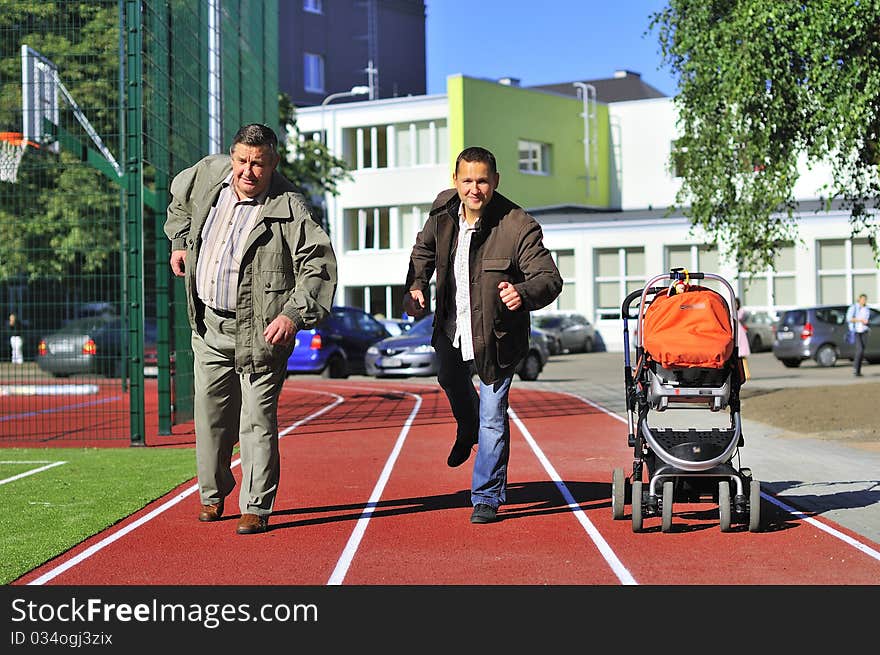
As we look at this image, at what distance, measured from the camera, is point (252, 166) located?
7750 millimetres

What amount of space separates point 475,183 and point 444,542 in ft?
6.84

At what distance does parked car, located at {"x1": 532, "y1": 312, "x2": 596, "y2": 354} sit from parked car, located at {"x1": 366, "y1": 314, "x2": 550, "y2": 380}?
17317 millimetres

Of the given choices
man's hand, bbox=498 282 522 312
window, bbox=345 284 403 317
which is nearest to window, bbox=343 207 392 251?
window, bbox=345 284 403 317

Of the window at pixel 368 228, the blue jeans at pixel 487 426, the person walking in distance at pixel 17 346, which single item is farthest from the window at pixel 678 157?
the window at pixel 368 228

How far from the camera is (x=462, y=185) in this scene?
26.1 feet

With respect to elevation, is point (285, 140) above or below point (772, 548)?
above

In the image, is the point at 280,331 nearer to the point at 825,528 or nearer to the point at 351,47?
the point at 825,528

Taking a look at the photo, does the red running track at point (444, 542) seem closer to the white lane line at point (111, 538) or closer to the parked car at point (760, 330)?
the white lane line at point (111, 538)

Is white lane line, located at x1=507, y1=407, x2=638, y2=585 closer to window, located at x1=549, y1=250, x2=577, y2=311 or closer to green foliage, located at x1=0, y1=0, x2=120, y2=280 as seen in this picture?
green foliage, located at x1=0, y1=0, x2=120, y2=280

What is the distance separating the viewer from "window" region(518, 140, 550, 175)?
57.1 meters

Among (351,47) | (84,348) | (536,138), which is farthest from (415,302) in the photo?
(351,47)
